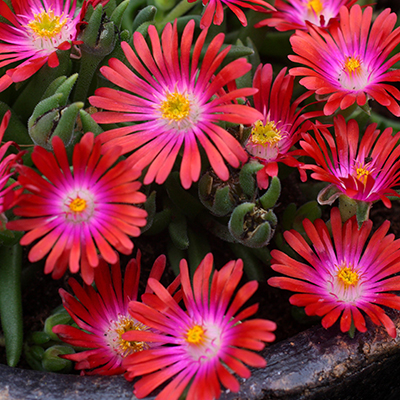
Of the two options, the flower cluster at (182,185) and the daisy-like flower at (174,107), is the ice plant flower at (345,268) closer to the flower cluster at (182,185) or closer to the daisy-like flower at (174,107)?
the flower cluster at (182,185)

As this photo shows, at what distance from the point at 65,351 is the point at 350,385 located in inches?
19.0

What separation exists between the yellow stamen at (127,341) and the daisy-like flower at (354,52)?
0.54m

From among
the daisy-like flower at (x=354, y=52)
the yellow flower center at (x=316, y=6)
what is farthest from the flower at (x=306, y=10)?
the daisy-like flower at (x=354, y=52)

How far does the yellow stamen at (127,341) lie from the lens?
0.87 meters

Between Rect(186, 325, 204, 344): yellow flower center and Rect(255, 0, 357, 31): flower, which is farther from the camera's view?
Rect(255, 0, 357, 31): flower

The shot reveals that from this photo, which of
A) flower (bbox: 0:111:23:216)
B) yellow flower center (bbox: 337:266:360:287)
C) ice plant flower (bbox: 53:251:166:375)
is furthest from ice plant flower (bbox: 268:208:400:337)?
flower (bbox: 0:111:23:216)

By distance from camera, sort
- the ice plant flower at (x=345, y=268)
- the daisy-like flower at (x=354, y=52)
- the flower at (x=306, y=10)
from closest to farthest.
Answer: the ice plant flower at (x=345, y=268) < the daisy-like flower at (x=354, y=52) < the flower at (x=306, y=10)

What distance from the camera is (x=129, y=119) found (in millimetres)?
870

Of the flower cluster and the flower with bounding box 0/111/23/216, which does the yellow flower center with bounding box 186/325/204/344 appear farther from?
the flower with bounding box 0/111/23/216

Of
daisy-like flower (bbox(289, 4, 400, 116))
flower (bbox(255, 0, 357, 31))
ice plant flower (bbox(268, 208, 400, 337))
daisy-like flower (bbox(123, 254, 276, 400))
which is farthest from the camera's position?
flower (bbox(255, 0, 357, 31))

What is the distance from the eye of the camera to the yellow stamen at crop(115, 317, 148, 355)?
870mm

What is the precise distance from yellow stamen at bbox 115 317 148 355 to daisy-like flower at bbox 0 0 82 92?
498 millimetres

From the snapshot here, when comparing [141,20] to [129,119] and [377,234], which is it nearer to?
[129,119]

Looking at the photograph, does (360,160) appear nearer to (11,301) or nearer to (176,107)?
(176,107)
